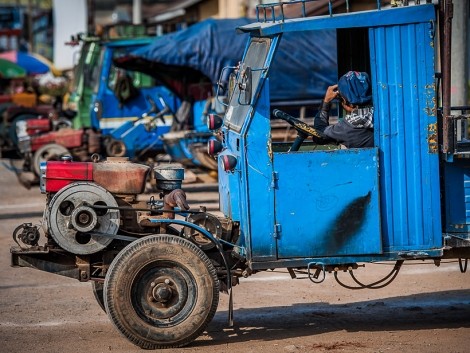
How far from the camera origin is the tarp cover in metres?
16.8

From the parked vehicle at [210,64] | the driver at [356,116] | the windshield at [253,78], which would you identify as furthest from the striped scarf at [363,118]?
the parked vehicle at [210,64]

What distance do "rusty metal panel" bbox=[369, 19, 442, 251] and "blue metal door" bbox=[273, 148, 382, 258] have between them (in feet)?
0.37

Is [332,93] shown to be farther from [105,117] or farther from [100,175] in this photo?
[105,117]

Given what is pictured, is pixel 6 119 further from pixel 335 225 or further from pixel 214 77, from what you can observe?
pixel 335 225

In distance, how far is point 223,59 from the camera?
16812 mm

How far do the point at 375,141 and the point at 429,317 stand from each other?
1930 millimetres

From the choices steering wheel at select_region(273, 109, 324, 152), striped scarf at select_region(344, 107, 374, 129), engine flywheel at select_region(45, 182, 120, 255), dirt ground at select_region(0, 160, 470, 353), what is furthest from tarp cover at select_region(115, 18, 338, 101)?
engine flywheel at select_region(45, 182, 120, 255)

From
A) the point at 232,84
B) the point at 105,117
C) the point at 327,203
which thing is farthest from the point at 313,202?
the point at 105,117

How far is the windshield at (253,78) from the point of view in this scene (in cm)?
654

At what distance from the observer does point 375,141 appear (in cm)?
651

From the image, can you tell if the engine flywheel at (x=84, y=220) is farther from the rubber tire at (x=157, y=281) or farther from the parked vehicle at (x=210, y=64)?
the parked vehicle at (x=210, y=64)

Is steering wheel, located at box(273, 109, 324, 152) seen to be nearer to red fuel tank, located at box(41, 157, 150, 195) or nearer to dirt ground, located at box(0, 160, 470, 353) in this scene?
red fuel tank, located at box(41, 157, 150, 195)

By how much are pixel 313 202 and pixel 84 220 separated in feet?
5.25

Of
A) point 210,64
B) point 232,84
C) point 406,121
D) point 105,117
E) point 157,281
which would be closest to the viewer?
point 406,121
